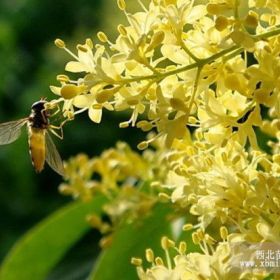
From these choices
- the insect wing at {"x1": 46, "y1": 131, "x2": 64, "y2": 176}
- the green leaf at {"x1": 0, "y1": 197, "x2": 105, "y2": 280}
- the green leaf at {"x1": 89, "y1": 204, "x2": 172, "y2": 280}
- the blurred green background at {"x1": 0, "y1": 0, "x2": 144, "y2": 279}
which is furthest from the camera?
the blurred green background at {"x1": 0, "y1": 0, "x2": 144, "y2": 279}

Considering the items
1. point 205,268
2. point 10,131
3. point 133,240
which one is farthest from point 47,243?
point 205,268

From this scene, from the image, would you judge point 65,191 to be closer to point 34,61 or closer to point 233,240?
point 233,240

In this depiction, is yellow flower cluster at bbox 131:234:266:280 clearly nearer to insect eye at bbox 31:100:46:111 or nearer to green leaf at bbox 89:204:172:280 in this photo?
insect eye at bbox 31:100:46:111

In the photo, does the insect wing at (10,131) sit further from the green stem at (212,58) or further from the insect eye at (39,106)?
the green stem at (212,58)

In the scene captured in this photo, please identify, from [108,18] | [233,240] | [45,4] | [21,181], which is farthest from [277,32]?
[45,4]

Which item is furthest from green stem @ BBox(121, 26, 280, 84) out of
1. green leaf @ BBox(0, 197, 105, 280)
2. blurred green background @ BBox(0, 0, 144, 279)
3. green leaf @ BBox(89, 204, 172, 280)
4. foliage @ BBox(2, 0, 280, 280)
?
blurred green background @ BBox(0, 0, 144, 279)

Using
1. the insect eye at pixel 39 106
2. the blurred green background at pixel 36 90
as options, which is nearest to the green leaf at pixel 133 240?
the insect eye at pixel 39 106

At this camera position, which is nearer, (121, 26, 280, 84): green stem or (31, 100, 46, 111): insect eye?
(121, 26, 280, 84): green stem
